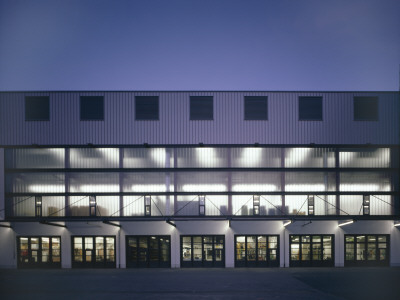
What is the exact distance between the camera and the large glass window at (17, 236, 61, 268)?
19469 mm

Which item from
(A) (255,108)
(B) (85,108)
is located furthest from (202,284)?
(B) (85,108)

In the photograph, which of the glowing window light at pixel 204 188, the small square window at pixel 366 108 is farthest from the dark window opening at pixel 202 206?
the small square window at pixel 366 108

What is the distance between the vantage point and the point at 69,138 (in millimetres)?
19266

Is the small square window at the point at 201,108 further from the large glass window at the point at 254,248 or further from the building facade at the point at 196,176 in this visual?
the large glass window at the point at 254,248

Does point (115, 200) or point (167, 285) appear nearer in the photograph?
point (167, 285)

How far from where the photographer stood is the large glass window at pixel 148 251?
19422 millimetres

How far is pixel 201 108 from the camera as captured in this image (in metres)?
19.5

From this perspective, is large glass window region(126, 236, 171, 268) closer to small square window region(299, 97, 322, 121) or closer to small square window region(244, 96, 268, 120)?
small square window region(244, 96, 268, 120)

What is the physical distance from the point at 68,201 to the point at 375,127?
22171 mm

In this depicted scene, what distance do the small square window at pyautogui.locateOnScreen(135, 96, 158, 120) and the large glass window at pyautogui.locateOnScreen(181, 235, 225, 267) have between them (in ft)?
29.2

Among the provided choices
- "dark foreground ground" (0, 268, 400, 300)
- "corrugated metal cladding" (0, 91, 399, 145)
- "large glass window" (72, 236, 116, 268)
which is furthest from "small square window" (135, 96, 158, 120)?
"dark foreground ground" (0, 268, 400, 300)

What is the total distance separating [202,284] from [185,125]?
398 inches

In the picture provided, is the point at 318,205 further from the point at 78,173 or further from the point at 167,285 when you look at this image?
the point at 78,173

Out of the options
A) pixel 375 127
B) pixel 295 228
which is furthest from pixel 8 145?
pixel 375 127
